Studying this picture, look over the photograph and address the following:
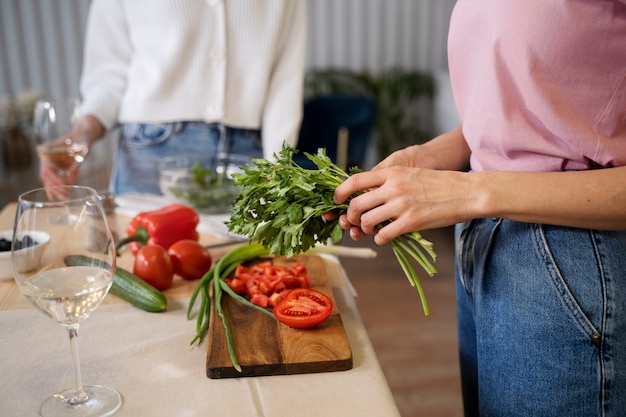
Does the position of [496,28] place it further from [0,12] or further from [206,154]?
[0,12]

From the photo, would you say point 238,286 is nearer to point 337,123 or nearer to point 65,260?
Answer: point 65,260

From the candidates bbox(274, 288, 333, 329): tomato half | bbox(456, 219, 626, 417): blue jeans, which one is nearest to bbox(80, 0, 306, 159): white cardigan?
bbox(274, 288, 333, 329): tomato half

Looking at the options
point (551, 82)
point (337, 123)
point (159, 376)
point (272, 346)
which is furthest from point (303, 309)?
point (337, 123)

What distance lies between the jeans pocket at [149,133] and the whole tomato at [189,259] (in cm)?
84

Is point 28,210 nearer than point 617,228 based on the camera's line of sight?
Yes

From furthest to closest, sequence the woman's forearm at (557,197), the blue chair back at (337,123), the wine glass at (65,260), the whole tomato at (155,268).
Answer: the blue chair back at (337,123) < the whole tomato at (155,268) < the woman's forearm at (557,197) < the wine glass at (65,260)

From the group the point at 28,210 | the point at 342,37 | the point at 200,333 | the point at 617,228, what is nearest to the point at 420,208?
the point at 617,228

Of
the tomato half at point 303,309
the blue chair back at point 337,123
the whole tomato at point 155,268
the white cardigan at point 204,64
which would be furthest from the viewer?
the blue chair back at point 337,123

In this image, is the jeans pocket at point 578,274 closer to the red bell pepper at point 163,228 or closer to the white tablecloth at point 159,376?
the white tablecloth at point 159,376

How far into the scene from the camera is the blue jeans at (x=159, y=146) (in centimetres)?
221

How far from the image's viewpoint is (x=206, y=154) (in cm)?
222

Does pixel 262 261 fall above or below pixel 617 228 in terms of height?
below

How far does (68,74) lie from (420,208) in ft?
15.7

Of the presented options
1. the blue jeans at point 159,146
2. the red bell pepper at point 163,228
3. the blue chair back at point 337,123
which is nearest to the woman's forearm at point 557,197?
the red bell pepper at point 163,228
